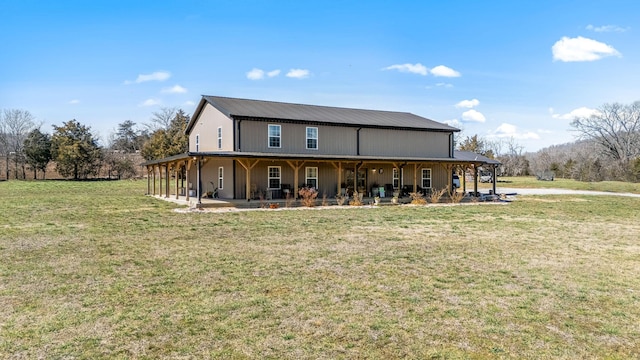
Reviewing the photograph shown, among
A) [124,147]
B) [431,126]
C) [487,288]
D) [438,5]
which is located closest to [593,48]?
[431,126]

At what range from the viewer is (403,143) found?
1027 inches

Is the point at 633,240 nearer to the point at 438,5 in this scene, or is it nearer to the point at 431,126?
the point at 438,5

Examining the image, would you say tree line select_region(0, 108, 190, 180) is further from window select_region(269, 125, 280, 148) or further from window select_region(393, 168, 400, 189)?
window select_region(393, 168, 400, 189)

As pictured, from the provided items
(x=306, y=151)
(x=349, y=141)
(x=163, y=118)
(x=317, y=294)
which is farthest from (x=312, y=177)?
(x=163, y=118)

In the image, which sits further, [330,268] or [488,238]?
[488,238]

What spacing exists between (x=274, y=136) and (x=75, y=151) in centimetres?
3427

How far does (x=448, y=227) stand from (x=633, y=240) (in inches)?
177

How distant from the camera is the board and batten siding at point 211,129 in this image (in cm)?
2178

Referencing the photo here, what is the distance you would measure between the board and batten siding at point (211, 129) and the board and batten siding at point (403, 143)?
8008 mm

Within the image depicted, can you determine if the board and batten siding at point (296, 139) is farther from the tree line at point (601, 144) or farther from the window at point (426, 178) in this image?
the tree line at point (601, 144)

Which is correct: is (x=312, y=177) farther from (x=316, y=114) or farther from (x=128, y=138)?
(x=128, y=138)

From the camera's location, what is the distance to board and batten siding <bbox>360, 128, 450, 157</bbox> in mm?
24841

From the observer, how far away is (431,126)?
89.0ft

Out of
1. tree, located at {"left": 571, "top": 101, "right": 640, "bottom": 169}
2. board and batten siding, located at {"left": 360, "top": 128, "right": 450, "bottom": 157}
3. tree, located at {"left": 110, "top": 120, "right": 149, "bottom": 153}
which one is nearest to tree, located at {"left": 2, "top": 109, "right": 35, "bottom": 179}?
tree, located at {"left": 110, "top": 120, "right": 149, "bottom": 153}
